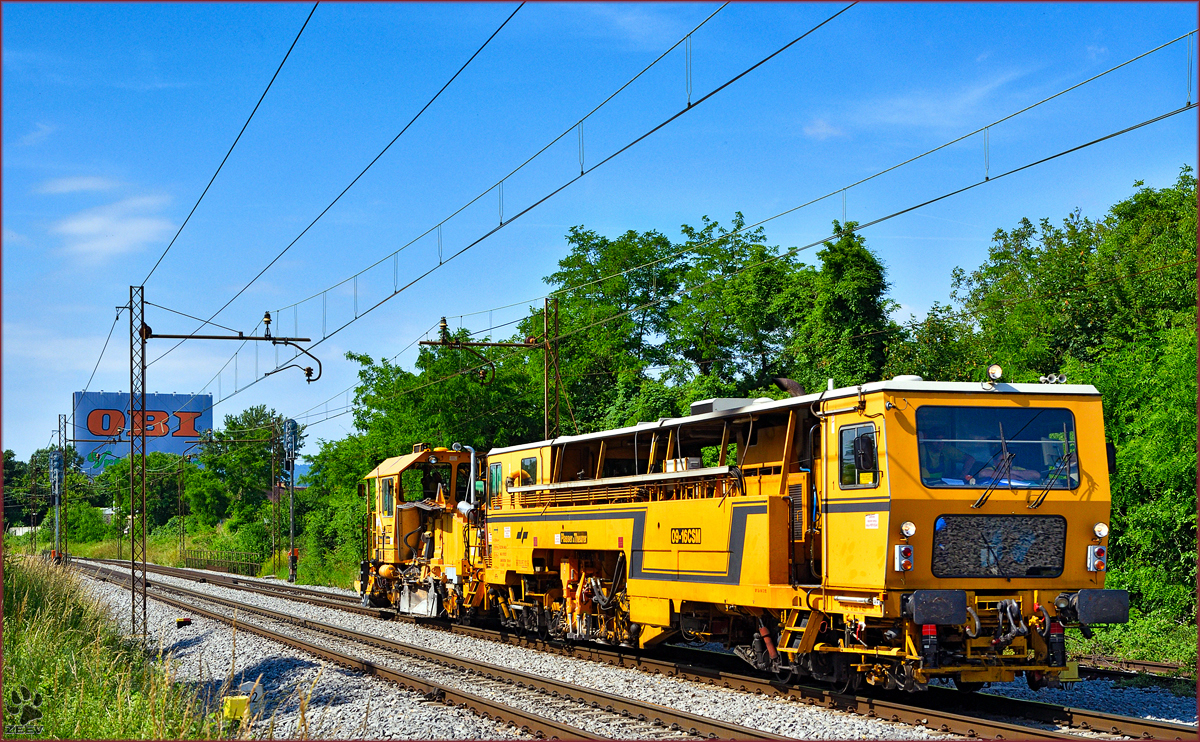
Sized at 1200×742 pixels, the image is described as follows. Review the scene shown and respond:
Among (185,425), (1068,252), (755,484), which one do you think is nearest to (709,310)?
(1068,252)

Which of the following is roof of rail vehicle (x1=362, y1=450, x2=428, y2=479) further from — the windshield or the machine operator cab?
the windshield

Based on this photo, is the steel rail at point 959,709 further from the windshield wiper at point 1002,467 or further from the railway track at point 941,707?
the windshield wiper at point 1002,467

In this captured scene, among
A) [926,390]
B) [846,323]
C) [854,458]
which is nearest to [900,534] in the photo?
[854,458]

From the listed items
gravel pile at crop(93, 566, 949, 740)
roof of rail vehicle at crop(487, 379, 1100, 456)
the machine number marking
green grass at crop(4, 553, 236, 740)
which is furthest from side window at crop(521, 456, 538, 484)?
green grass at crop(4, 553, 236, 740)

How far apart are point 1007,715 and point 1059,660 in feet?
2.72

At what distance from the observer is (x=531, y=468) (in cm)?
1933

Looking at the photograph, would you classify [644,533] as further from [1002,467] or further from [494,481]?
[494,481]

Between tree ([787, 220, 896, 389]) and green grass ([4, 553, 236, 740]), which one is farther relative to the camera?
tree ([787, 220, 896, 389])

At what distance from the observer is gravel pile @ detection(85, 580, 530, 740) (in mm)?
10789

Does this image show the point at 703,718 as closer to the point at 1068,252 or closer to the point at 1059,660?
the point at 1059,660

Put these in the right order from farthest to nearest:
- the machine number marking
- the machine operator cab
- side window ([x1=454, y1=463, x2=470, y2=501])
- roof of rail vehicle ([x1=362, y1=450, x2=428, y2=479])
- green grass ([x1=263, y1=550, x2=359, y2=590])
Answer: green grass ([x1=263, y1=550, x2=359, y2=590]) < roof of rail vehicle ([x1=362, y1=450, x2=428, y2=479]) < side window ([x1=454, y1=463, x2=470, y2=501]) < the machine operator cab < the machine number marking

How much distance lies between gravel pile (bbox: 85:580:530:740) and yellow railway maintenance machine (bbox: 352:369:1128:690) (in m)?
3.68

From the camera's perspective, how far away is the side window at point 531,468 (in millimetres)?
19062

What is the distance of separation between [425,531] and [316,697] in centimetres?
1216
